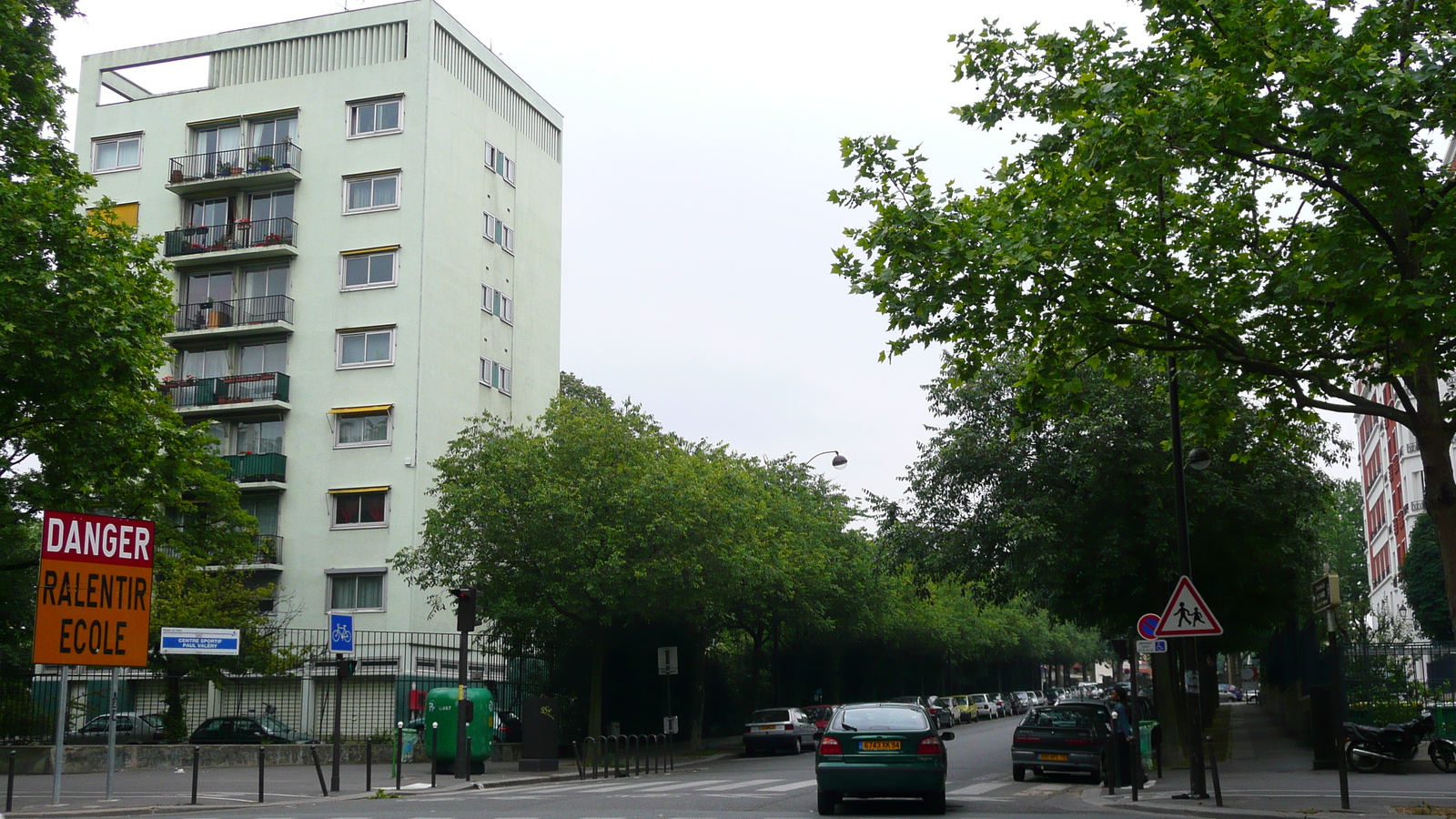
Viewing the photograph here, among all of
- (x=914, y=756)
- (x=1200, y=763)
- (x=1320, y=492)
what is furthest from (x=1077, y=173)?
(x=1320, y=492)

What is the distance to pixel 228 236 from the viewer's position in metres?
46.8

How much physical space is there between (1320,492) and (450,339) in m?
29.1

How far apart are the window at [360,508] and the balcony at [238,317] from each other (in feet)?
20.4

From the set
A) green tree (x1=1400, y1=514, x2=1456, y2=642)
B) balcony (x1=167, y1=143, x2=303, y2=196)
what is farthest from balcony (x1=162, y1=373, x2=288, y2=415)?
green tree (x1=1400, y1=514, x2=1456, y2=642)

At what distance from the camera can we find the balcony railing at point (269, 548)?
142 feet

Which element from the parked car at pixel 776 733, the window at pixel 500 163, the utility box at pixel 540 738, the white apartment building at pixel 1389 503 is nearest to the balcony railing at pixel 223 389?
the window at pixel 500 163

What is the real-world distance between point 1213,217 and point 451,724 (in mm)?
17369

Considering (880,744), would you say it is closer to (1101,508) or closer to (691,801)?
(691,801)

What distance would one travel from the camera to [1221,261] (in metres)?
17.4

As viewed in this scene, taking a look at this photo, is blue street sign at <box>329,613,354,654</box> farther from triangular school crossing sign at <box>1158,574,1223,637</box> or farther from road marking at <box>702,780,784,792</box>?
triangular school crossing sign at <box>1158,574,1223,637</box>

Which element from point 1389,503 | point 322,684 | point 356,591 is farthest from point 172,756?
A: point 1389,503

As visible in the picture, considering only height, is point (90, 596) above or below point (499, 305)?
below

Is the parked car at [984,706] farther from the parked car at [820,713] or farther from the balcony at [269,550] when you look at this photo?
the balcony at [269,550]

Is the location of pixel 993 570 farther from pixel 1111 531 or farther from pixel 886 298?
pixel 886 298
